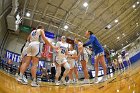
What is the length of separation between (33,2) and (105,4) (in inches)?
199

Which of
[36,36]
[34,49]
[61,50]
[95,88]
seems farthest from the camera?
[61,50]

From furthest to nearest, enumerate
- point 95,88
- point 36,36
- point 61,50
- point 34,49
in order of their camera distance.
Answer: point 61,50 → point 36,36 → point 34,49 → point 95,88

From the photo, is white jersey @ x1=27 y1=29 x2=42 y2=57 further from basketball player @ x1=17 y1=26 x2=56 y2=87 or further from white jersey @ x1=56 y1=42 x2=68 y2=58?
white jersey @ x1=56 y1=42 x2=68 y2=58

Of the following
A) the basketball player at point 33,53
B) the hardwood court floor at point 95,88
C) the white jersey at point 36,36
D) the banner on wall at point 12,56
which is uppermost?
the banner on wall at point 12,56

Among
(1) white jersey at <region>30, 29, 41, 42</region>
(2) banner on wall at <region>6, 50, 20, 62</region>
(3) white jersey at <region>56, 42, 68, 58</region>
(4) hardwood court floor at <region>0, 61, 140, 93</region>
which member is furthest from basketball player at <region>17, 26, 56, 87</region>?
(2) banner on wall at <region>6, 50, 20, 62</region>

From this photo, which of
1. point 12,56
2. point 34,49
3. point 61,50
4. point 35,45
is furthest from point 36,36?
point 12,56

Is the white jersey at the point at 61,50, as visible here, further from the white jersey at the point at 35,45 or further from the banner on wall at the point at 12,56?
the banner on wall at the point at 12,56

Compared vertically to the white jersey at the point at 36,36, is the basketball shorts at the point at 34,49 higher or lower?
lower

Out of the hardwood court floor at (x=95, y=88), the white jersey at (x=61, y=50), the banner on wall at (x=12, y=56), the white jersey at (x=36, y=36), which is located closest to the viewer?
→ the hardwood court floor at (x=95, y=88)

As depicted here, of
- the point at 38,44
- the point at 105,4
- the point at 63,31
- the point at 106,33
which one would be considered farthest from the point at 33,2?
the point at 38,44

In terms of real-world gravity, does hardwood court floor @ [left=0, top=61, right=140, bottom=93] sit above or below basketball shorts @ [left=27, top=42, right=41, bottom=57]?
below

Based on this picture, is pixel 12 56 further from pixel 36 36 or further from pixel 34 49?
pixel 34 49

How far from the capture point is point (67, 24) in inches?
709

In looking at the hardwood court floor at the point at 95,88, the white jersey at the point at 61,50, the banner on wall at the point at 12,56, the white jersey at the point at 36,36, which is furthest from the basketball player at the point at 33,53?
the banner on wall at the point at 12,56
